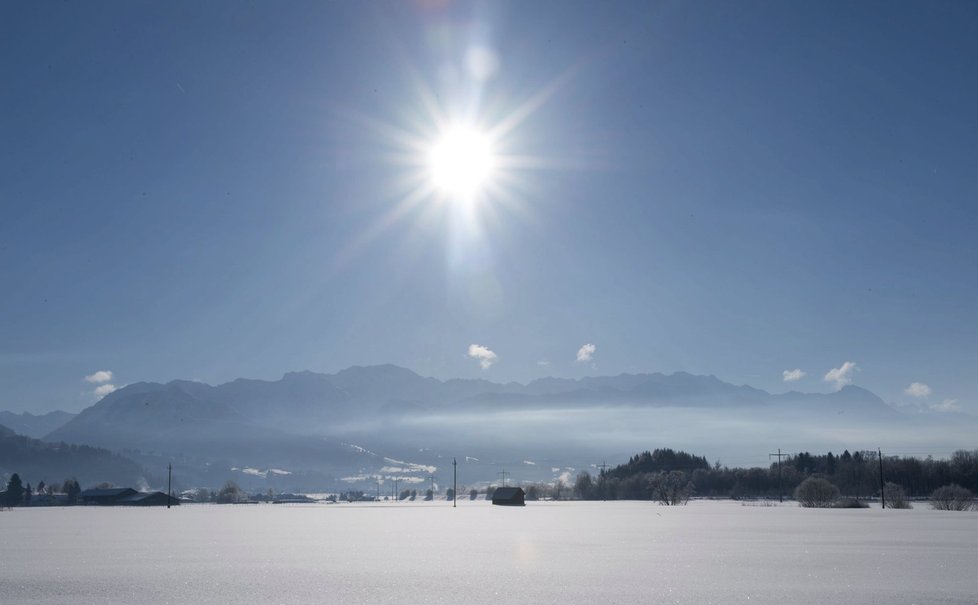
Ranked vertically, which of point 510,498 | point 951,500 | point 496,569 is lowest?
point 510,498

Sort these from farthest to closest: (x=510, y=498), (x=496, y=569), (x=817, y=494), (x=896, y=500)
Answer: (x=510, y=498), (x=817, y=494), (x=896, y=500), (x=496, y=569)

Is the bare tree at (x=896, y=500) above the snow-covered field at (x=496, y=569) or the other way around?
the other way around

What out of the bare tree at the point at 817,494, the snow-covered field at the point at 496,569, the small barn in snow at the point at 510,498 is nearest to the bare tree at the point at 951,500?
the bare tree at the point at 817,494

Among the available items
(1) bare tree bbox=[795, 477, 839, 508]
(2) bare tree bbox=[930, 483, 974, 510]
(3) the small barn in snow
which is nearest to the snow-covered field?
(2) bare tree bbox=[930, 483, 974, 510]

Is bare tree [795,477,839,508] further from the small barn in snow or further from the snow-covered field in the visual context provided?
the snow-covered field

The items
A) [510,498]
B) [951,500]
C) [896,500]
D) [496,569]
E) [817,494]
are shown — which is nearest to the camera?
[496,569]

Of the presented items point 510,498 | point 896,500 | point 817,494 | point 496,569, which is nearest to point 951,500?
point 896,500

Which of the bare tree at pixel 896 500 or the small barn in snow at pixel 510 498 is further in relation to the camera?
the small barn in snow at pixel 510 498

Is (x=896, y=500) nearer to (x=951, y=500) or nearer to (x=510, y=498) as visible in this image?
(x=951, y=500)

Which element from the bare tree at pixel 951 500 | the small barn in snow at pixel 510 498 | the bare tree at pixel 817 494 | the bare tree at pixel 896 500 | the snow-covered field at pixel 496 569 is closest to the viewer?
the snow-covered field at pixel 496 569

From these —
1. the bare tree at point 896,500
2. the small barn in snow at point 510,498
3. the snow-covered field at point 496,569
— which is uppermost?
the snow-covered field at point 496,569

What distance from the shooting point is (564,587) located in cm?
3116

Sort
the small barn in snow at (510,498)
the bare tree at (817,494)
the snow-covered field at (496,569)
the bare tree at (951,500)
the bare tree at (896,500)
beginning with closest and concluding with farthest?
the snow-covered field at (496,569)
the bare tree at (951,500)
the bare tree at (896,500)
the bare tree at (817,494)
the small barn in snow at (510,498)

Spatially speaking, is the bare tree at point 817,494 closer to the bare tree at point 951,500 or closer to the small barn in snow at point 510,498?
the bare tree at point 951,500
